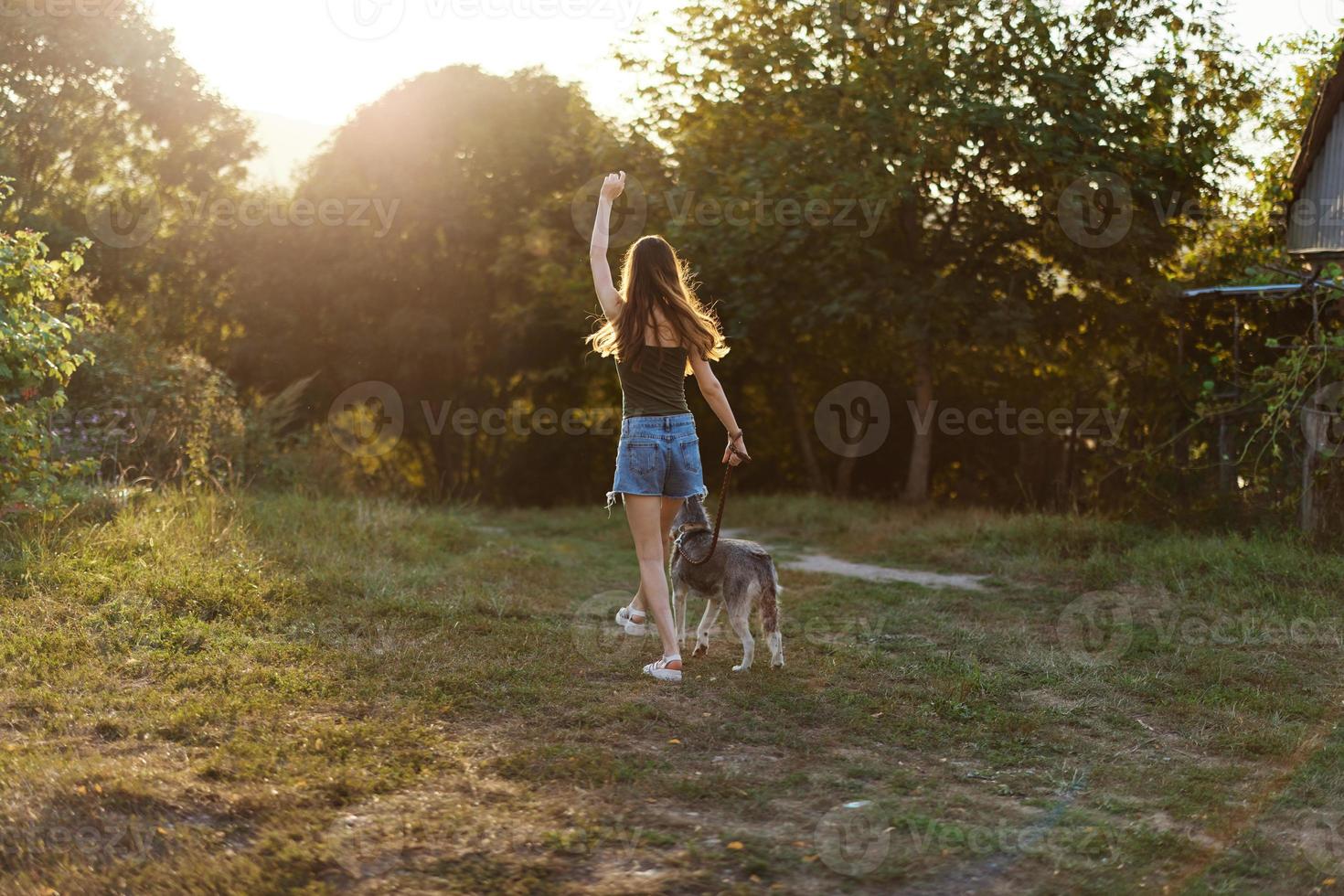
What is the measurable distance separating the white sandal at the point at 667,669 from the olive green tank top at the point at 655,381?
1.18 meters

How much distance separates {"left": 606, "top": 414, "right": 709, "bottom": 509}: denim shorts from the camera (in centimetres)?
551

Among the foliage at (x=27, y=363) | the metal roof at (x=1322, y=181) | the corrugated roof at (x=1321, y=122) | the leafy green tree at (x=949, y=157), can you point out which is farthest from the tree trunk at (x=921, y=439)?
the foliage at (x=27, y=363)

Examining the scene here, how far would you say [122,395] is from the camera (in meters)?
10.6

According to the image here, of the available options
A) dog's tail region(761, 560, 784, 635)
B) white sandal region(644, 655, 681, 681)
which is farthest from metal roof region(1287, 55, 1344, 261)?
white sandal region(644, 655, 681, 681)

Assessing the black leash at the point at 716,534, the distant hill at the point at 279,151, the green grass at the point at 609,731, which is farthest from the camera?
the distant hill at the point at 279,151

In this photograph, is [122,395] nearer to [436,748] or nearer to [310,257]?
[436,748]

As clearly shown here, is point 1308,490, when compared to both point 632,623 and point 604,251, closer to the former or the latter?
point 632,623

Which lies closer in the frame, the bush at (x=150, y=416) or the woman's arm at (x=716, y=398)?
the woman's arm at (x=716, y=398)

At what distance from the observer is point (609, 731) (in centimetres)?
→ 475

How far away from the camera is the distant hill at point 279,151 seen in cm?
2038

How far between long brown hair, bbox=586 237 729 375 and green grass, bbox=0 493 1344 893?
161 centimetres

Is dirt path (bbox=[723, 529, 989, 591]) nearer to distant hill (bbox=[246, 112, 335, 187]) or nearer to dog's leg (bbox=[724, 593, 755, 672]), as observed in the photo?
dog's leg (bbox=[724, 593, 755, 672])

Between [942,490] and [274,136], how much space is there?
15.7m

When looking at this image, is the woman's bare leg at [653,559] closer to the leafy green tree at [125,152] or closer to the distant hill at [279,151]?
the leafy green tree at [125,152]
